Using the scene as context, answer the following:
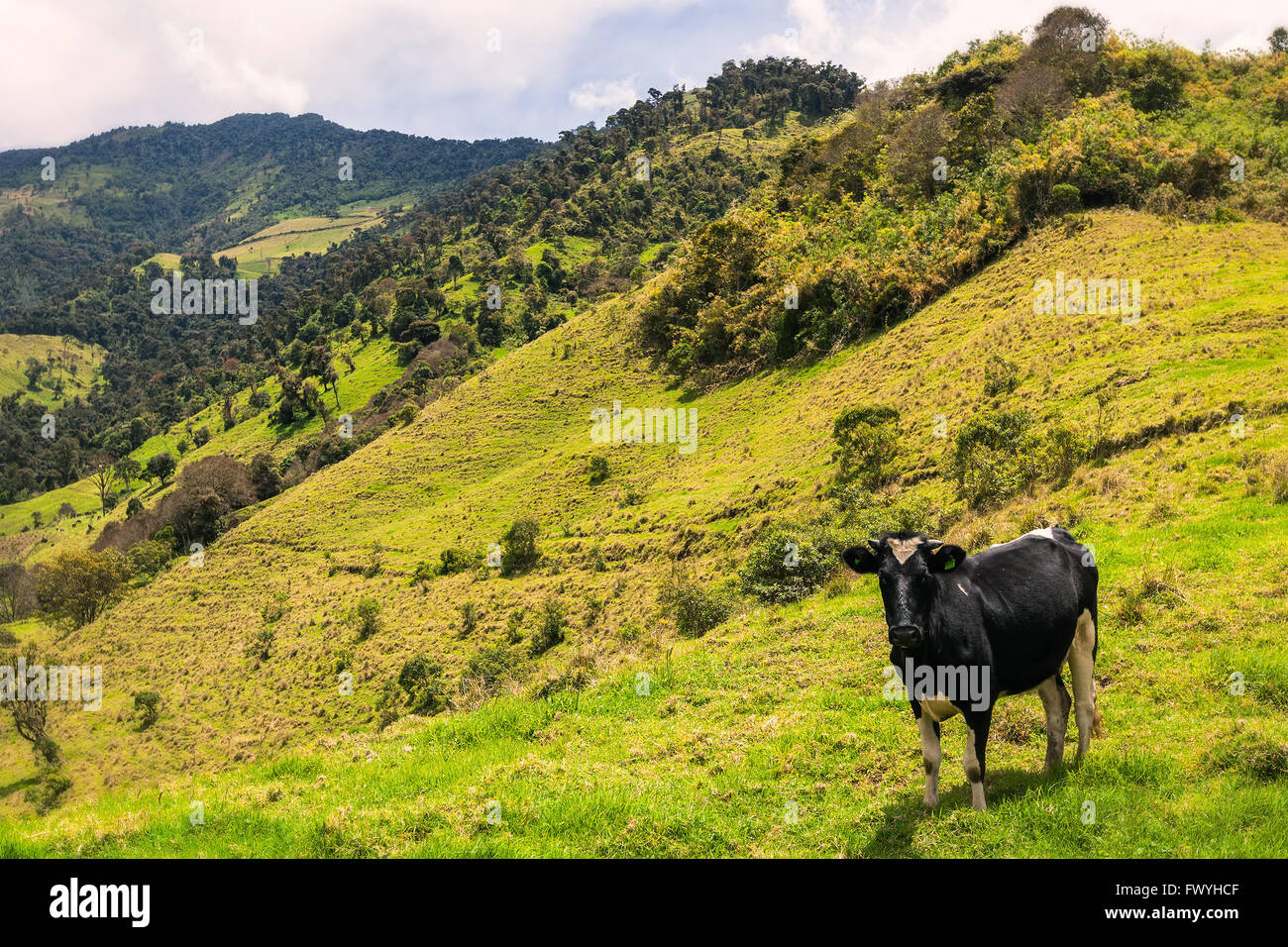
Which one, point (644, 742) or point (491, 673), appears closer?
point (644, 742)

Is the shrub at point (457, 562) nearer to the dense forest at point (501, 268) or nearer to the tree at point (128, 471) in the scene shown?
the dense forest at point (501, 268)

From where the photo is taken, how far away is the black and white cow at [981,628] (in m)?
6.28

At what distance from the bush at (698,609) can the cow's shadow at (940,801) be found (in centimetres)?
1151

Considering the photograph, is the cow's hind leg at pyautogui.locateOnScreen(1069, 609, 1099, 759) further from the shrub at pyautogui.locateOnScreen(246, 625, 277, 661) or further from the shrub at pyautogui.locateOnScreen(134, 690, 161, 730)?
the shrub at pyautogui.locateOnScreen(134, 690, 161, 730)

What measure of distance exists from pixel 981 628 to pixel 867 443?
21.5m

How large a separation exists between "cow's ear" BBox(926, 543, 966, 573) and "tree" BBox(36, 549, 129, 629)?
89.1 metres

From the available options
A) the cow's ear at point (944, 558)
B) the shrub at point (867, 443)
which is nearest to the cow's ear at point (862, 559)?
the cow's ear at point (944, 558)

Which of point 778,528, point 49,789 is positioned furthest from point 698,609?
point 49,789

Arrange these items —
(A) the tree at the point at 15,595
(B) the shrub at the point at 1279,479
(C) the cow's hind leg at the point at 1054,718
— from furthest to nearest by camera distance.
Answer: (A) the tree at the point at 15,595 → (B) the shrub at the point at 1279,479 → (C) the cow's hind leg at the point at 1054,718

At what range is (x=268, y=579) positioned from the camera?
58.8 meters
